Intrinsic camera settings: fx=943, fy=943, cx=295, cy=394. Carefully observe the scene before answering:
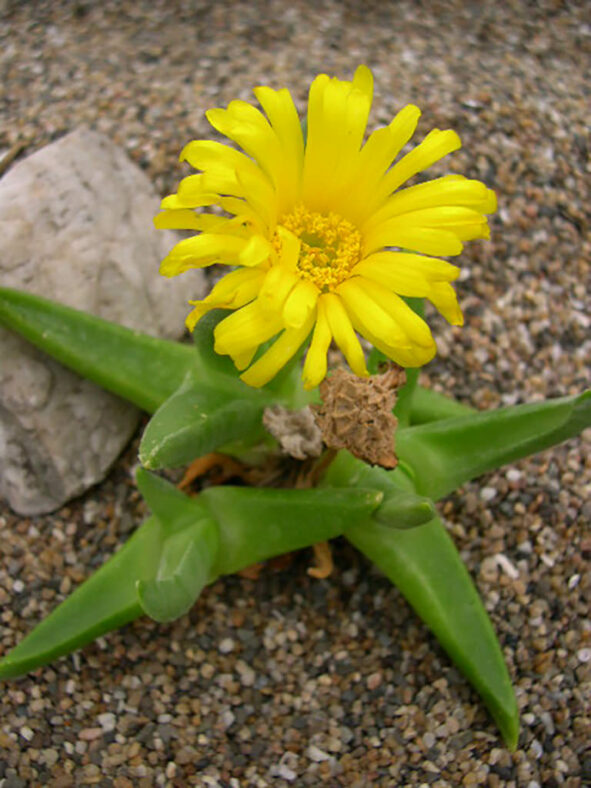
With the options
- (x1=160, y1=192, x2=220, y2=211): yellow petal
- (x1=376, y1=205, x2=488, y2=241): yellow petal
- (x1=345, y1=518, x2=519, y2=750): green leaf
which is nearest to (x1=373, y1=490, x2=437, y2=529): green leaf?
(x1=345, y1=518, x2=519, y2=750): green leaf

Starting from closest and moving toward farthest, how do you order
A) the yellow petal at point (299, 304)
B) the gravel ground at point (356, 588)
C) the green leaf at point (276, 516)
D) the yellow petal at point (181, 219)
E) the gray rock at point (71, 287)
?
the yellow petal at point (299, 304)
the yellow petal at point (181, 219)
the green leaf at point (276, 516)
the gravel ground at point (356, 588)
the gray rock at point (71, 287)

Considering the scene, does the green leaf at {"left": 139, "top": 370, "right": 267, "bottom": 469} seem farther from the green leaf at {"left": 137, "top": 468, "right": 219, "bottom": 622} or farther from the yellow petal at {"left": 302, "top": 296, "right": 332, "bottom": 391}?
the yellow petal at {"left": 302, "top": 296, "right": 332, "bottom": 391}

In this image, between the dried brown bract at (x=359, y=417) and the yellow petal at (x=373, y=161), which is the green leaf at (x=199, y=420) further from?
the yellow petal at (x=373, y=161)

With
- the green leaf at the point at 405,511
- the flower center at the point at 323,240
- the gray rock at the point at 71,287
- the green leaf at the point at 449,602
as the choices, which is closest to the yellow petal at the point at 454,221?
the flower center at the point at 323,240

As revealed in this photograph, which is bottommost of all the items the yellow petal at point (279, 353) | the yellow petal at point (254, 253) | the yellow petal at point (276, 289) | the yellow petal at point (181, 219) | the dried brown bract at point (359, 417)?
the dried brown bract at point (359, 417)

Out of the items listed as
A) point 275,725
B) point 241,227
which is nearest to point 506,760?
point 275,725

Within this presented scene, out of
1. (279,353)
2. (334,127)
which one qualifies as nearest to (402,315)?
(279,353)
